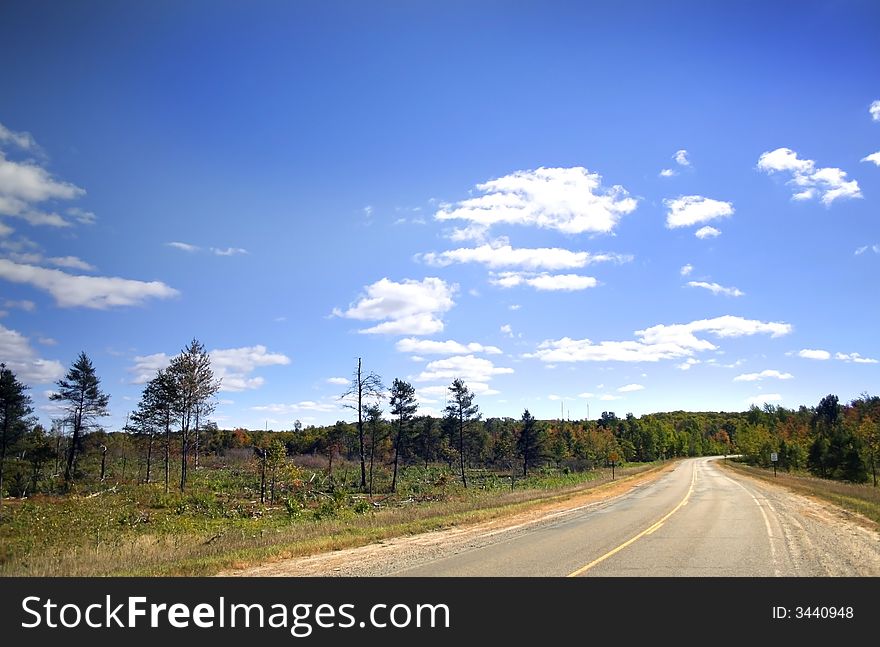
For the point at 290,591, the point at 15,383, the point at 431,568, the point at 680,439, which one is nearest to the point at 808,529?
the point at 431,568

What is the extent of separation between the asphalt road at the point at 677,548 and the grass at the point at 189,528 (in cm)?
415

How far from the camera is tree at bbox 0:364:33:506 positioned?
42.8 m

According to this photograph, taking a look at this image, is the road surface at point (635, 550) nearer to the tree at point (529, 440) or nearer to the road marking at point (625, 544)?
the road marking at point (625, 544)

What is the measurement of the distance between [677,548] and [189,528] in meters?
18.4

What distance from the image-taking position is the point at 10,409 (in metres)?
43.5

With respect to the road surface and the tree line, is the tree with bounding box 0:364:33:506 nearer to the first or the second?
the tree line

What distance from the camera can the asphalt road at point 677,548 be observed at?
1109 cm

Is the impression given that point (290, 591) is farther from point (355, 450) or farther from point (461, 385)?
point (355, 450)

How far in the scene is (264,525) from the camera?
22750 millimetres

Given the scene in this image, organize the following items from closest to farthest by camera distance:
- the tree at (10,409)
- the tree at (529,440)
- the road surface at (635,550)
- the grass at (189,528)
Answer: the road surface at (635,550) < the grass at (189,528) < the tree at (10,409) < the tree at (529,440)

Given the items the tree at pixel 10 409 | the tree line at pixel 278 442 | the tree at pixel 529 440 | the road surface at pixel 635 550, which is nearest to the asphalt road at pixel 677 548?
the road surface at pixel 635 550

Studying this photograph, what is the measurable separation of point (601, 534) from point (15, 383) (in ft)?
156

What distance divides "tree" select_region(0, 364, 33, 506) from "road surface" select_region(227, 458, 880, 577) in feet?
138

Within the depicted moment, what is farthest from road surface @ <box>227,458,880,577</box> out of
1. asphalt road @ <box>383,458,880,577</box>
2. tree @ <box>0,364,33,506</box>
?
tree @ <box>0,364,33,506</box>
